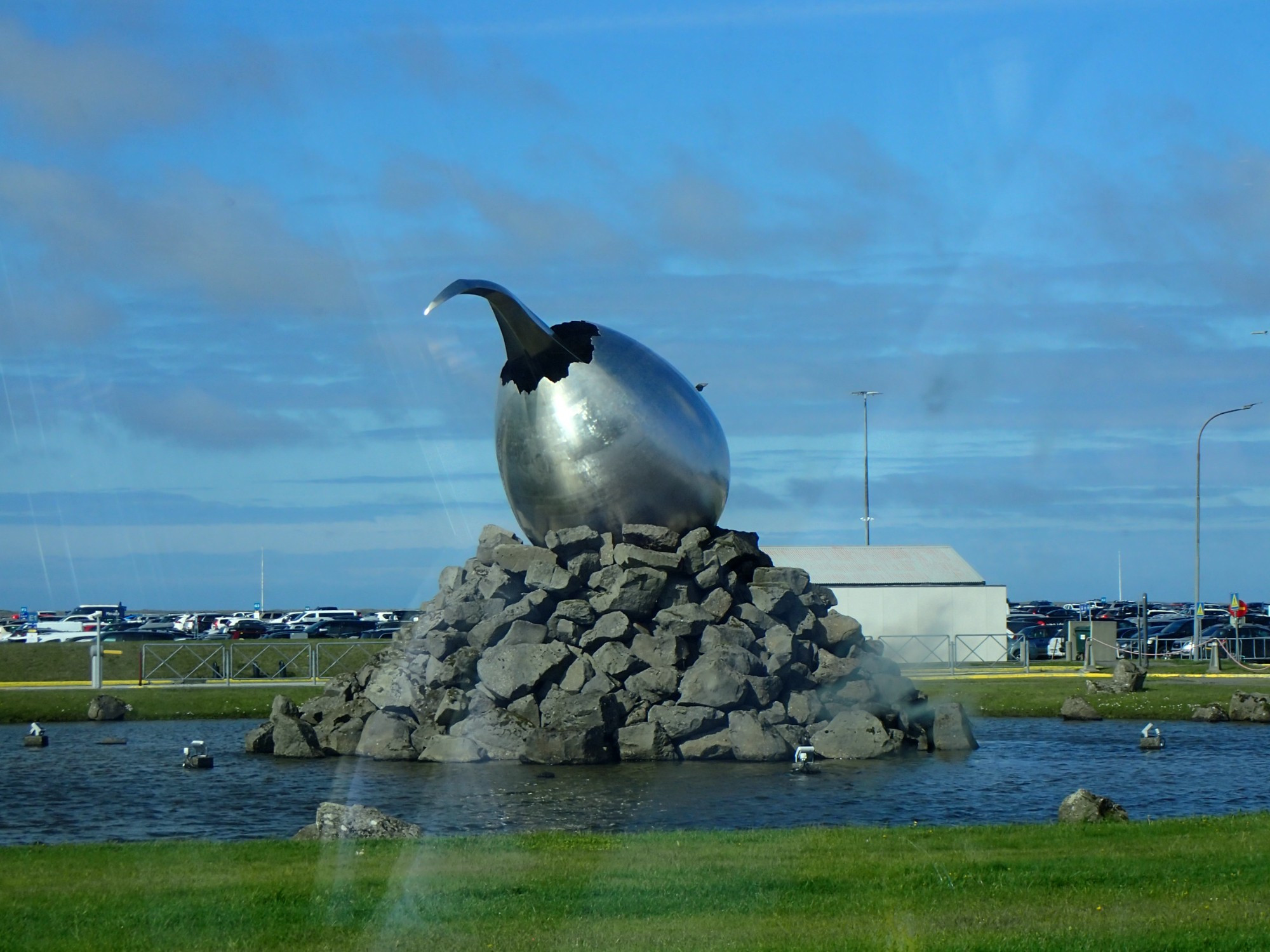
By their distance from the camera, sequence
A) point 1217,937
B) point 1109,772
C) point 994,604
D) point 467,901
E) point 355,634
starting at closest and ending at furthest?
point 1217,937 < point 467,901 < point 1109,772 < point 994,604 < point 355,634

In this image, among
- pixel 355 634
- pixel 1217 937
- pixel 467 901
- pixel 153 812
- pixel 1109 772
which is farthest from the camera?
pixel 355 634

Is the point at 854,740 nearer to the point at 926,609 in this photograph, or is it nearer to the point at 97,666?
the point at 97,666

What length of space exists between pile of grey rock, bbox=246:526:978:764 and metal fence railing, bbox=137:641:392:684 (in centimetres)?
1302

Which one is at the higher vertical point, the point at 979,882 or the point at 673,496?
the point at 673,496

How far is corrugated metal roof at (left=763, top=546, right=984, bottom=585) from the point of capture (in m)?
57.3

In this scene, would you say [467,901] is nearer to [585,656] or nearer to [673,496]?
[585,656]

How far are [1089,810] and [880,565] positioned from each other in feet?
146

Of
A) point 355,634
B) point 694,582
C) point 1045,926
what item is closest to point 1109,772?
point 694,582

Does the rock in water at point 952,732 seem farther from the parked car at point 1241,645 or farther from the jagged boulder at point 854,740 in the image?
the parked car at point 1241,645

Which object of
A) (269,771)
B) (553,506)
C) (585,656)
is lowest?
(269,771)

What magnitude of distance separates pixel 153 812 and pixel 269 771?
188 inches

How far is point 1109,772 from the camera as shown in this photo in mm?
21234

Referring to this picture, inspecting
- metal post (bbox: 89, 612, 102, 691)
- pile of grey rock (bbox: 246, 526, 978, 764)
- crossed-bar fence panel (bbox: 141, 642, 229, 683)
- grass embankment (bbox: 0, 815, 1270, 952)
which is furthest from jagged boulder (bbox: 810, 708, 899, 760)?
metal post (bbox: 89, 612, 102, 691)

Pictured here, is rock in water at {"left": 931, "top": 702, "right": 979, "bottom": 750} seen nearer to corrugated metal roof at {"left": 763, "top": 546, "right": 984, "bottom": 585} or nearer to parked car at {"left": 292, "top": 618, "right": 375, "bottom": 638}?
corrugated metal roof at {"left": 763, "top": 546, "right": 984, "bottom": 585}
